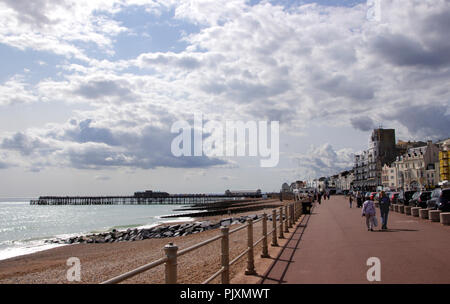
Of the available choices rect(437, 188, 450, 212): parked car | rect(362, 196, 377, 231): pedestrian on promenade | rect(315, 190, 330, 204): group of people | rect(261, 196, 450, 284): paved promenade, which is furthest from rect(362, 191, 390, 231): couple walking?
rect(315, 190, 330, 204): group of people

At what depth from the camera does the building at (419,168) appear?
303ft

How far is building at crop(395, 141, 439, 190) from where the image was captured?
92.2 metres

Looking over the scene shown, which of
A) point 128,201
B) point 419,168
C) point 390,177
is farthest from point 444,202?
point 128,201

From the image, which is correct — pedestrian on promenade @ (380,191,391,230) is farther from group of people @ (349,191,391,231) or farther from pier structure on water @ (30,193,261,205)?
pier structure on water @ (30,193,261,205)

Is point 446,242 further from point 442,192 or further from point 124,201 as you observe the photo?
point 124,201

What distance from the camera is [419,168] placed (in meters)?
97.7

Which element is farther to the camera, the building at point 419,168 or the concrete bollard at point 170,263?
the building at point 419,168

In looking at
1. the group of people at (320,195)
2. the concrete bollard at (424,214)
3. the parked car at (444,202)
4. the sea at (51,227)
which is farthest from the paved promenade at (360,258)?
the group of people at (320,195)

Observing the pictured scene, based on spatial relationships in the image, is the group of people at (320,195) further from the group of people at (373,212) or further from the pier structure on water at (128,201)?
the pier structure on water at (128,201)

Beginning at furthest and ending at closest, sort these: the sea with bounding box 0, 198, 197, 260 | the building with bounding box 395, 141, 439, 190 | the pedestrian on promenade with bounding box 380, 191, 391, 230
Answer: the building with bounding box 395, 141, 439, 190 → the sea with bounding box 0, 198, 197, 260 → the pedestrian on promenade with bounding box 380, 191, 391, 230

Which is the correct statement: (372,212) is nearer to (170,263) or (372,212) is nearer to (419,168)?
(170,263)
